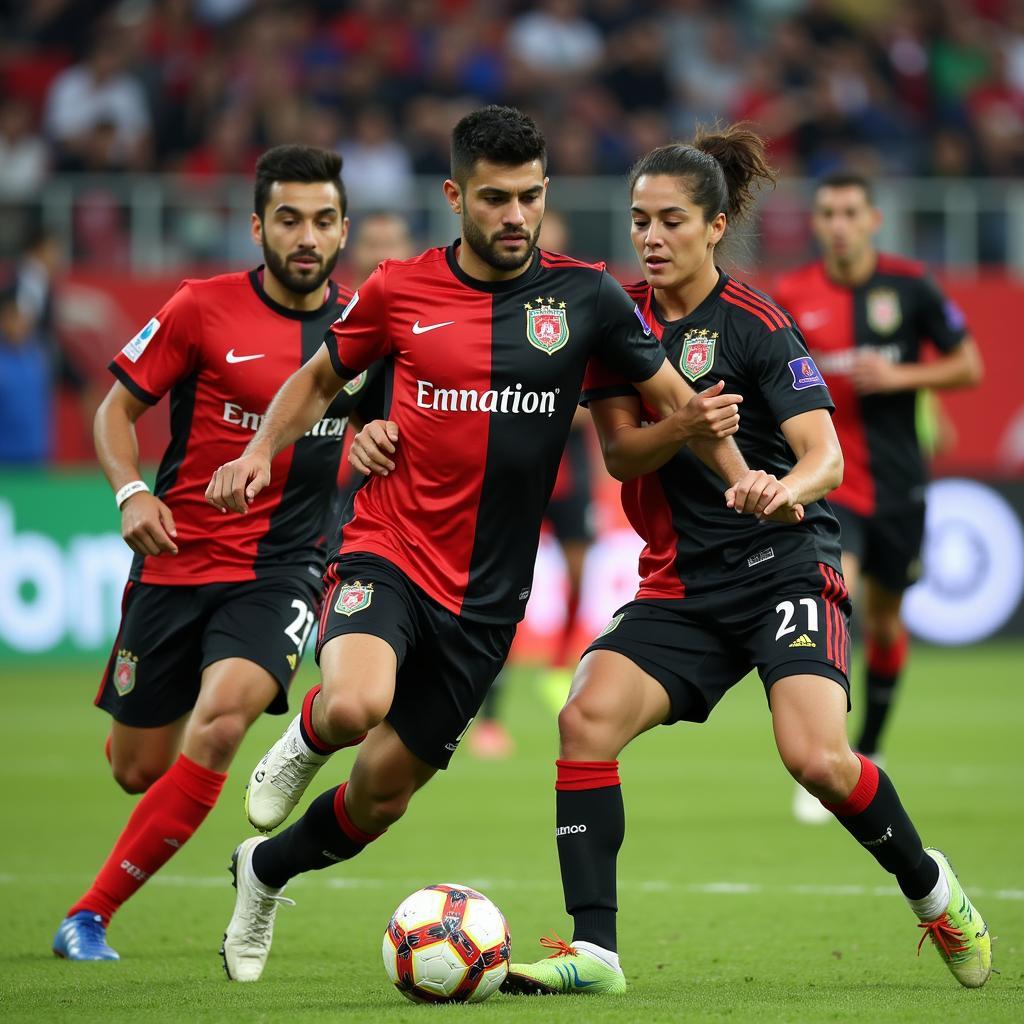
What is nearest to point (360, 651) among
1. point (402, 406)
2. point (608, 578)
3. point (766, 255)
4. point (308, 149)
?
point (402, 406)

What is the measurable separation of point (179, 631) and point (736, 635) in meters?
1.90

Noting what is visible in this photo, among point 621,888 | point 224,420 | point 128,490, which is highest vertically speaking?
point 224,420

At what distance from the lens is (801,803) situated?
8984mm

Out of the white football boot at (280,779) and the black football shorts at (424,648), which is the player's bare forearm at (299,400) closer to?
the black football shorts at (424,648)

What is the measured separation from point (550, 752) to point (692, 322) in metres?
6.08

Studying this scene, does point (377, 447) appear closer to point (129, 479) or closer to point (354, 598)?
point (354, 598)

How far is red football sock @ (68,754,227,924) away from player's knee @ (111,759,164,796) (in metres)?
0.34

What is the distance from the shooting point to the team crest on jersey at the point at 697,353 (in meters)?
5.48

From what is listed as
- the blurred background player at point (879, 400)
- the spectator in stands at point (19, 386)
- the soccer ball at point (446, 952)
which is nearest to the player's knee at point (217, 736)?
the soccer ball at point (446, 952)

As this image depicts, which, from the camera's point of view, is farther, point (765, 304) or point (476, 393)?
point (765, 304)

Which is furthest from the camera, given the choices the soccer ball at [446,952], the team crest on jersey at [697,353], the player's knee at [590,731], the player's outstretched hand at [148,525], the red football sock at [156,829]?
the red football sock at [156,829]

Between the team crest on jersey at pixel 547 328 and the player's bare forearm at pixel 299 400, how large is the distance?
0.58m

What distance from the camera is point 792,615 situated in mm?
5289

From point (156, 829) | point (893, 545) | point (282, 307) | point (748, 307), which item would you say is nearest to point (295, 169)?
point (282, 307)
